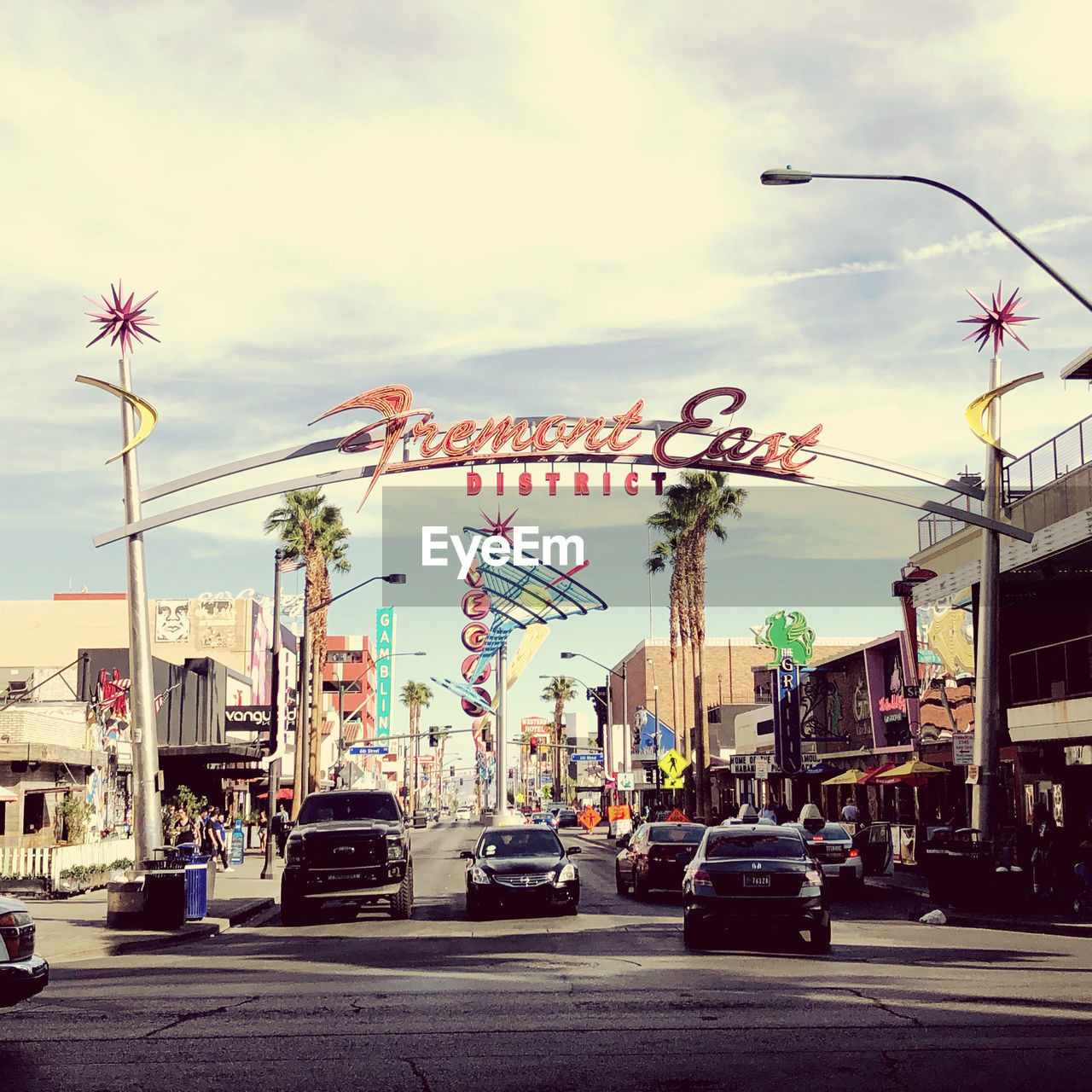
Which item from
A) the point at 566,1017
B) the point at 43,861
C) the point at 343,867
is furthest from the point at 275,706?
the point at 566,1017

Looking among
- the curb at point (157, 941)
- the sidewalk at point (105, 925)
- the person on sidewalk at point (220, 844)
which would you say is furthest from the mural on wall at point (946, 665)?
the person on sidewalk at point (220, 844)

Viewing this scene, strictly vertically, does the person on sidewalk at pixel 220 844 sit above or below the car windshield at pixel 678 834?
below

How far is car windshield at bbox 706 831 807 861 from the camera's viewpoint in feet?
58.6

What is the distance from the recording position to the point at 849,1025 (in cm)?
1117

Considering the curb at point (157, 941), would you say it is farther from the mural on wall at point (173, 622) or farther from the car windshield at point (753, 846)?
the mural on wall at point (173, 622)

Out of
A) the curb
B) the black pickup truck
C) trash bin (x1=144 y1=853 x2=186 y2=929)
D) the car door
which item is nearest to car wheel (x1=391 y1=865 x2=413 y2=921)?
the black pickup truck

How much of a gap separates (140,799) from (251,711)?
42.7 metres

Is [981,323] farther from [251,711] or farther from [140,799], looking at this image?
[251,711]

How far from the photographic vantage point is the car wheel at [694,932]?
699 inches

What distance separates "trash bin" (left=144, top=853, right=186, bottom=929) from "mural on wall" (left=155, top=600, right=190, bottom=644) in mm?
65448

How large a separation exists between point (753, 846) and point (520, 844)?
25.5ft

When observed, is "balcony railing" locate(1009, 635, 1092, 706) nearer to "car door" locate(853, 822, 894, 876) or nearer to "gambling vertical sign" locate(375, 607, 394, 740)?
"car door" locate(853, 822, 894, 876)

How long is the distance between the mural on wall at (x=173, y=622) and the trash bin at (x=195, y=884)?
211 feet

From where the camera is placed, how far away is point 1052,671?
34562 mm
